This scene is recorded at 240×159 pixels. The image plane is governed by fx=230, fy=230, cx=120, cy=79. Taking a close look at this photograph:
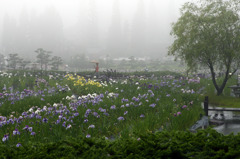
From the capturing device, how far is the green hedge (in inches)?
143

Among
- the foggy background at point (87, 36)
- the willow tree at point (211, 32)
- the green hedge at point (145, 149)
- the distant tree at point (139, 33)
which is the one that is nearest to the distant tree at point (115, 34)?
the foggy background at point (87, 36)

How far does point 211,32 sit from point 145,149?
10.7 m

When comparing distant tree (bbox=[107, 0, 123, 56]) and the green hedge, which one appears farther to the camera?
distant tree (bbox=[107, 0, 123, 56])

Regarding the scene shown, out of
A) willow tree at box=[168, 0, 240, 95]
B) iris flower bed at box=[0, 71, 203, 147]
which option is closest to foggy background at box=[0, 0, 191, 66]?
willow tree at box=[168, 0, 240, 95]

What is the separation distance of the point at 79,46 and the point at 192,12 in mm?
69003

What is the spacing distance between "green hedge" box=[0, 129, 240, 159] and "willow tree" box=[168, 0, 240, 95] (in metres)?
9.42

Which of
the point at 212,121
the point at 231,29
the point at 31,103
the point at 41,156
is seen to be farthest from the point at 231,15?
the point at 41,156

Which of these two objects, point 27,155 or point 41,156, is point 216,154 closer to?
Answer: point 41,156

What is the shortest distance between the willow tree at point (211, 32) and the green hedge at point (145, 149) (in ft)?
30.9

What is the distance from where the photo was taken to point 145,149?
12.3 ft

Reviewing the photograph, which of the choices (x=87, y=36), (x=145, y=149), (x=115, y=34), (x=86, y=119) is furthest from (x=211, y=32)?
(x=87, y=36)

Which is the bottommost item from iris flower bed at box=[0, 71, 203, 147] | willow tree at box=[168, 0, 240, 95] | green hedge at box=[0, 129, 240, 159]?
iris flower bed at box=[0, 71, 203, 147]

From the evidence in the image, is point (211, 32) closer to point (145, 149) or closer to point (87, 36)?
point (145, 149)

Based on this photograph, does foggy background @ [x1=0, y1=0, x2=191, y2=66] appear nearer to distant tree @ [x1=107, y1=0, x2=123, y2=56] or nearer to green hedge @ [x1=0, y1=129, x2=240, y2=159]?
distant tree @ [x1=107, y1=0, x2=123, y2=56]
